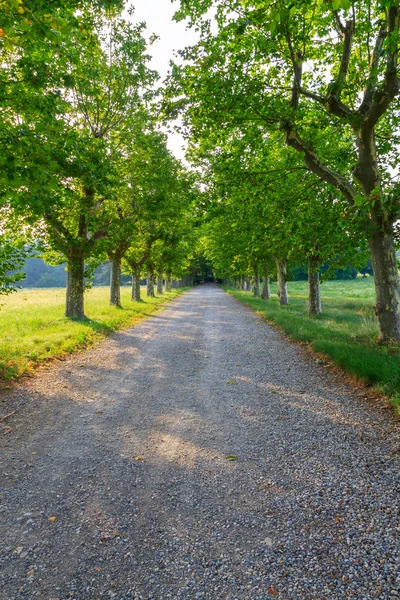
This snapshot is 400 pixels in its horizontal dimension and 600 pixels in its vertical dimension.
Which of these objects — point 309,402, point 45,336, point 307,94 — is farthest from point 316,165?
point 45,336

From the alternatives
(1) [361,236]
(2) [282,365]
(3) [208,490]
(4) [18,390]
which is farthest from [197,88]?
(3) [208,490]

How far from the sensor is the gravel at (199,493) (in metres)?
2.57

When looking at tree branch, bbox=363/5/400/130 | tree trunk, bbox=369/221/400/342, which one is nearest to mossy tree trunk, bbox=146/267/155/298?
tree trunk, bbox=369/221/400/342

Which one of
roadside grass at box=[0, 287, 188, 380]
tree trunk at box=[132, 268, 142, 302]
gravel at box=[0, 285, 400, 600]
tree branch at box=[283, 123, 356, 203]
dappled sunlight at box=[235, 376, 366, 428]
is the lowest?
gravel at box=[0, 285, 400, 600]

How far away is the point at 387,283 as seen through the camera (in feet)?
28.4

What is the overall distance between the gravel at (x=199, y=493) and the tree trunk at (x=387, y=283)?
8.86 feet

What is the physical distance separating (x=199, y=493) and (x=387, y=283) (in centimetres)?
741

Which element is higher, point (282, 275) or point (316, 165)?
point (316, 165)

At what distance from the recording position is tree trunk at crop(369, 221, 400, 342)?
28.2ft

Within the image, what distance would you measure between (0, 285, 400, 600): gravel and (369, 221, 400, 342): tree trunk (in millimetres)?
2702

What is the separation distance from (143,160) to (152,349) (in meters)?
10.8

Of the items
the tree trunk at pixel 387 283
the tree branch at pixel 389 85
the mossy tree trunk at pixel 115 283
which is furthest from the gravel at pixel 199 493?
the mossy tree trunk at pixel 115 283

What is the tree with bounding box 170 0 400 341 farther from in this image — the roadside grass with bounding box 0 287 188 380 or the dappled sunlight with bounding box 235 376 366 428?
the roadside grass with bounding box 0 287 188 380

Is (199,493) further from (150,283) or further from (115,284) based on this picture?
(150,283)
